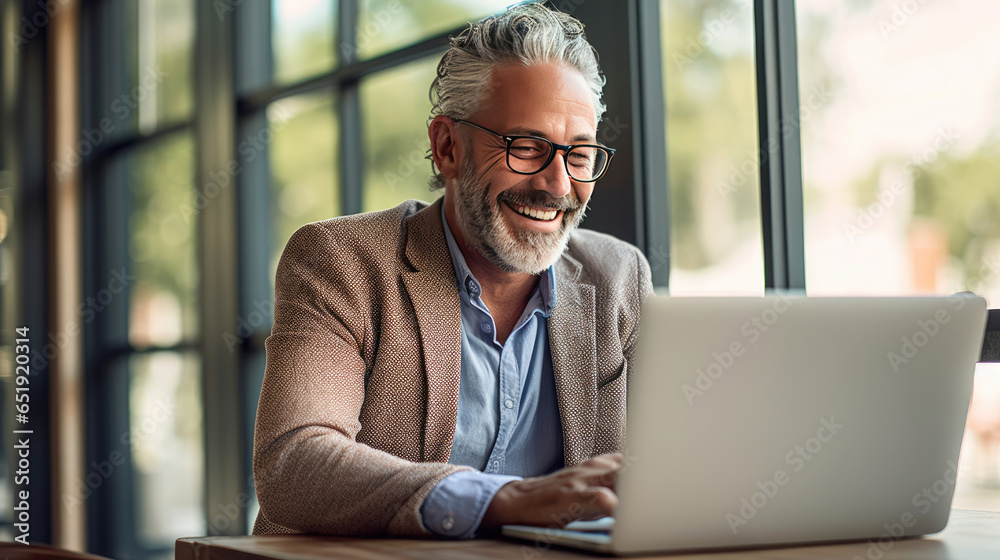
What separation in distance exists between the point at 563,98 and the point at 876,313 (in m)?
0.92

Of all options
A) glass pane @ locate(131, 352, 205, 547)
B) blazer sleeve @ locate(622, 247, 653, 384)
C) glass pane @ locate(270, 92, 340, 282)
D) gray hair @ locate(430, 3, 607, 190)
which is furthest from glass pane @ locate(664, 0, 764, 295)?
glass pane @ locate(131, 352, 205, 547)

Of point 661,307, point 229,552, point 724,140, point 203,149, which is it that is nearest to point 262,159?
point 203,149

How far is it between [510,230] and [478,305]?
6.2 inches

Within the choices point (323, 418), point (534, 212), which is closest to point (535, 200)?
point (534, 212)

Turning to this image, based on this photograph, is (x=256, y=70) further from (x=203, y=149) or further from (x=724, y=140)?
(x=724, y=140)

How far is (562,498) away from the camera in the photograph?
1.02 m

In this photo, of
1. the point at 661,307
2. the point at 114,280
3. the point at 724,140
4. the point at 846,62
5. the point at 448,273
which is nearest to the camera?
the point at 661,307

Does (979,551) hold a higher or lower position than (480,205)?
lower

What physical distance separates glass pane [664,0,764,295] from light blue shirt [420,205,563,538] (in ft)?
2.00

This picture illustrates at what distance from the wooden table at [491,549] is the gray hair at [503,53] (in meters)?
0.98

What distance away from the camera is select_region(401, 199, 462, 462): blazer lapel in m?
1.52

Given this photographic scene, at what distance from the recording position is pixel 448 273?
1.65 meters

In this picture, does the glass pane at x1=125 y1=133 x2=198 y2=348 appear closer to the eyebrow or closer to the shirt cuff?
the eyebrow

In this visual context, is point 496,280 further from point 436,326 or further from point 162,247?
point 162,247
